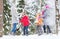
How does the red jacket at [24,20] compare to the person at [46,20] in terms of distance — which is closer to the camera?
the red jacket at [24,20]

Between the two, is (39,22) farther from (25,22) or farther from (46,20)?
(25,22)

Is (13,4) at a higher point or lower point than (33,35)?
higher

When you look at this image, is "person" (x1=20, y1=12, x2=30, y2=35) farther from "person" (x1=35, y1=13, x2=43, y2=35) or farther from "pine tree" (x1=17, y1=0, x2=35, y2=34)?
"person" (x1=35, y1=13, x2=43, y2=35)

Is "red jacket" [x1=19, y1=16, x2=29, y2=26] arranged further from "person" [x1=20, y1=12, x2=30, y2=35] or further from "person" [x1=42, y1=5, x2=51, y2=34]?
"person" [x1=42, y1=5, x2=51, y2=34]

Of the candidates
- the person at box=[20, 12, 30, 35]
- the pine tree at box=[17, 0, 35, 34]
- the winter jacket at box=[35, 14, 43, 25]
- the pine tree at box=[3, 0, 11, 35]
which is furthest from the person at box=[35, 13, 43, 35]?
the pine tree at box=[3, 0, 11, 35]

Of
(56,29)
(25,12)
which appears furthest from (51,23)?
(25,12)

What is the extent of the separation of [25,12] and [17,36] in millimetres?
825

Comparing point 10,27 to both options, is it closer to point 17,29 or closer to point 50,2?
point 17,29

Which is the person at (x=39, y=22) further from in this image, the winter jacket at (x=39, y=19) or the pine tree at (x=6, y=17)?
the pine tree at (x=6, y=17)

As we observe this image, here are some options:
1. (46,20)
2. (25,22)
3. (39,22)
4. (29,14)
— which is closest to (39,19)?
(39,22)

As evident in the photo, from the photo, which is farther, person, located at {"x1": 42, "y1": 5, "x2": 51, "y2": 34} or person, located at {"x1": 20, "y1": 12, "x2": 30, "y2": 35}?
person, located at {"x1": 42, "y1": 5, "x2": 51, "y2": 34}

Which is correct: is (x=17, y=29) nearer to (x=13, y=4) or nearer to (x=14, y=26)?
(x=14, y=26)

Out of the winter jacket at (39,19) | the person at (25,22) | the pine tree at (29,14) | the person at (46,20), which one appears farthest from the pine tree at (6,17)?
the person at (46,20)

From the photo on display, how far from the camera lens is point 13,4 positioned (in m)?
9.18
